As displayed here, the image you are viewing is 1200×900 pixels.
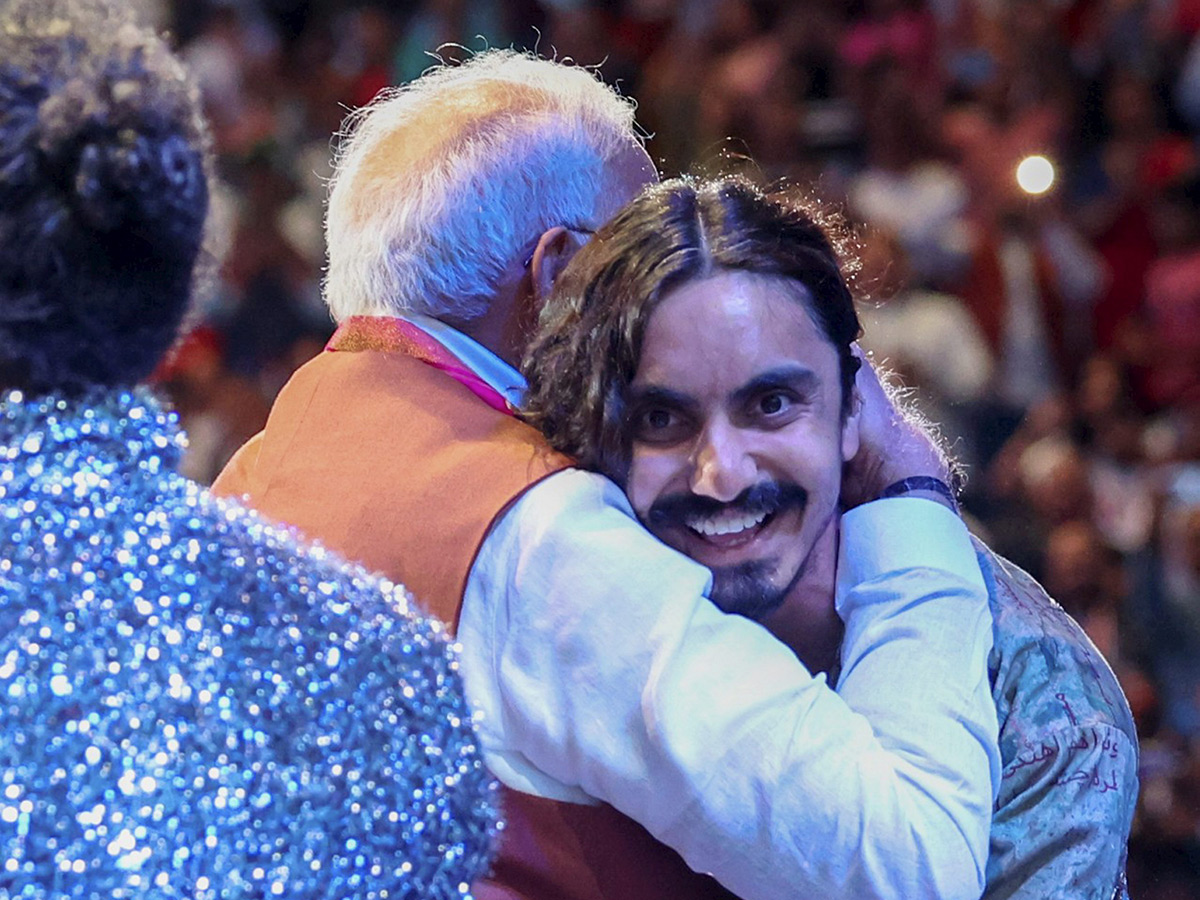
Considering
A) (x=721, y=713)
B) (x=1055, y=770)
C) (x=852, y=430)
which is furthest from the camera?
(x=852, y=430)

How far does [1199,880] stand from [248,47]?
429cm

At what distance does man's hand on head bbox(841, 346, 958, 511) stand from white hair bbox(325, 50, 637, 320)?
40 cm

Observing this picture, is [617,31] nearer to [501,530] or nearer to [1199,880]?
[1199,880]

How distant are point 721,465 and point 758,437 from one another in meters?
0.05

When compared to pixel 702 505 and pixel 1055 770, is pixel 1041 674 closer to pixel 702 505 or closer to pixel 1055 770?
pixel 1055 770

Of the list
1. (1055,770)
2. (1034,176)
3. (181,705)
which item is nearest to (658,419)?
(1055,770)

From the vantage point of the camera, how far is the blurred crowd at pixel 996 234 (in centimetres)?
358

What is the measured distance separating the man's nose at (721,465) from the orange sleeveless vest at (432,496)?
5.0 inches

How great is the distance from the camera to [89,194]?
801mm

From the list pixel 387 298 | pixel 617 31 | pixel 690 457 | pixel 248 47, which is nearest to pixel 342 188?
pixel 387 298

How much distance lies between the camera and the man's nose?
1.52 metres

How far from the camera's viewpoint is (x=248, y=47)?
235 inches

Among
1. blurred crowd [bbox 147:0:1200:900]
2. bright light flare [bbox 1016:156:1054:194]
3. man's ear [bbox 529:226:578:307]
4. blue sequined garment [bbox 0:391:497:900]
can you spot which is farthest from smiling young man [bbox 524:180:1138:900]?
bright light flare [bbox 1016:156:1054:194]

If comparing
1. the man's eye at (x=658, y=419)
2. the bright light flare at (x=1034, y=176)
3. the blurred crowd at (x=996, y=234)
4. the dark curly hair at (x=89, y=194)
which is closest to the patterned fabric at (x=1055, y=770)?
the man's eye at (x=658, y=419)
